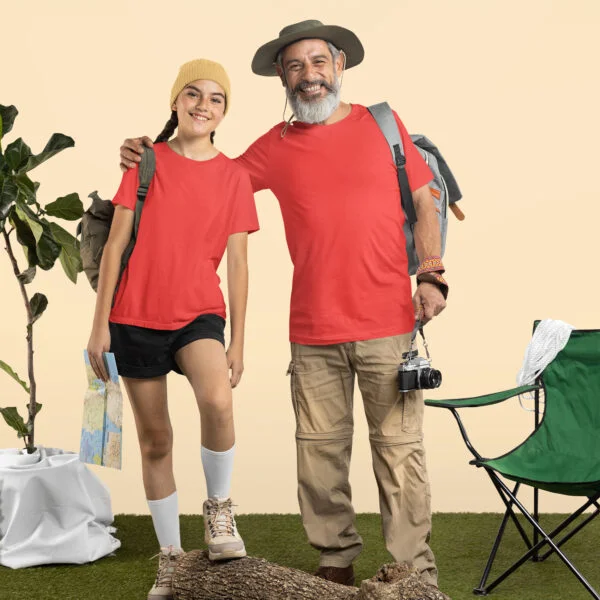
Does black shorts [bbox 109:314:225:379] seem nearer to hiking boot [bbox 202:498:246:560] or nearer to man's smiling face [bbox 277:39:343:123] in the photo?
hiking boot [bbox 202:498:246:560]

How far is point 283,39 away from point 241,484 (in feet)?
8.16

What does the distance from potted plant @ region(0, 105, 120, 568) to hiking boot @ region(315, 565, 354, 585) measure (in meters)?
0.87

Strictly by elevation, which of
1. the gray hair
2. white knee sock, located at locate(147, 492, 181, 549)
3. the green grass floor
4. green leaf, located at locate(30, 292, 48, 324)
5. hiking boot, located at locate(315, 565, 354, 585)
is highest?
the gray hair

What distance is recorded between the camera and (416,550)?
3350mm

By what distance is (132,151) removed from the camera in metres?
3.24

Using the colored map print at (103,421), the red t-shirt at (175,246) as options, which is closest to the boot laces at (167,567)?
the colored map print at (103,421)

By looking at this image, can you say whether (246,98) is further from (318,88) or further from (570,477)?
(570,477)

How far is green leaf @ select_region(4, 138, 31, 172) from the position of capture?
3799 millimetres

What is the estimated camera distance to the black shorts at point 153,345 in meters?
3.14

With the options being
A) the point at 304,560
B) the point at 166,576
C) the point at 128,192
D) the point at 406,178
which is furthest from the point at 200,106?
the point at 304,560

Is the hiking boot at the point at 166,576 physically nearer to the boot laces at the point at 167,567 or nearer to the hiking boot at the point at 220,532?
the boot laces at the point at 167,567

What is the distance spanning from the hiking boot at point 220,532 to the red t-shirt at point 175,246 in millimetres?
537

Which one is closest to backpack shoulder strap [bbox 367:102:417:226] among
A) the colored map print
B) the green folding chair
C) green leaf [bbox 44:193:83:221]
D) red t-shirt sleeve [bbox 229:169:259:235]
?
red t-shirt sleeve [bbox 229:169:259:235]

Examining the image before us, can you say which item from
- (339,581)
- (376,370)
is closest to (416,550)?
(339,581)
